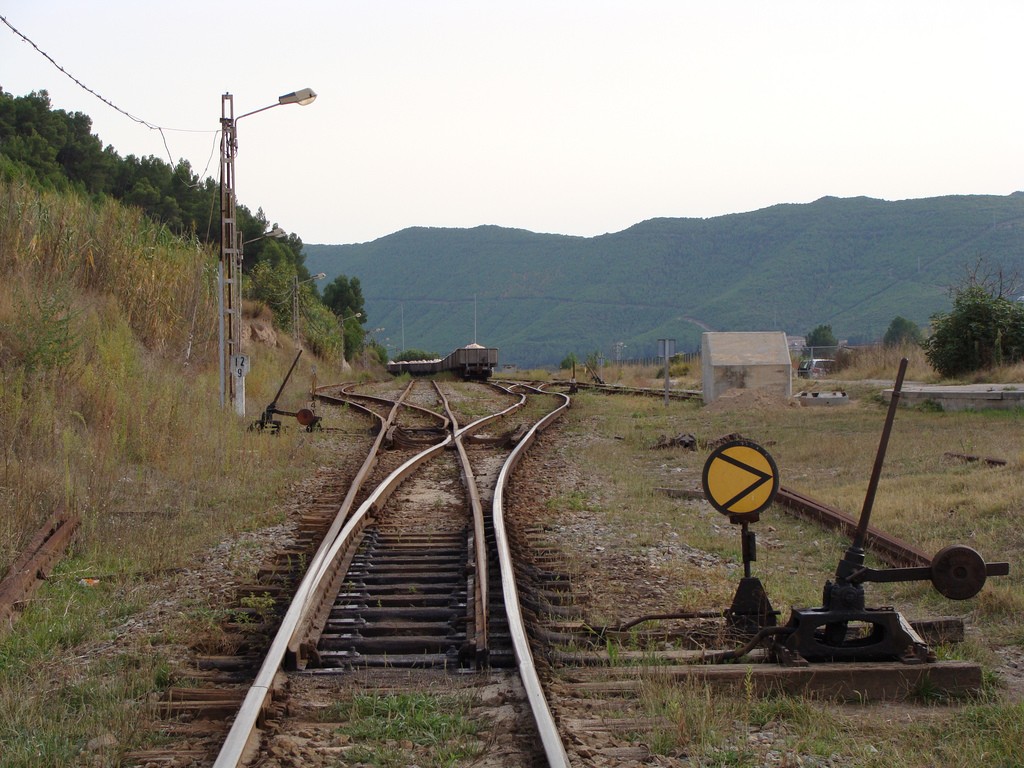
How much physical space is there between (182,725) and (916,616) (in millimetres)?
4057

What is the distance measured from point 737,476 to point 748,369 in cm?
1752

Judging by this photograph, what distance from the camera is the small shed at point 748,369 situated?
2244cm

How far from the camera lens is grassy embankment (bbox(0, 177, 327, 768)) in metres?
4.54

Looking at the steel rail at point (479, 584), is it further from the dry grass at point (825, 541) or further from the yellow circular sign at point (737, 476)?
the yellow circular sign at point (737, 476)

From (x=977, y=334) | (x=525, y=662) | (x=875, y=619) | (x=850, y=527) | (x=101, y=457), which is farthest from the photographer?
(x=977, y=334)

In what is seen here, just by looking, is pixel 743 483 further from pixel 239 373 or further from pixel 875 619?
pixel 239 373

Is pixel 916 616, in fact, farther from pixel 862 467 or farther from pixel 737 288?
pixel 737 288

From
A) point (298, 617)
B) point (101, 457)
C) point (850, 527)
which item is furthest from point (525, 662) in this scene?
point (101, 457)

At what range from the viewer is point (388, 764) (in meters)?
3.70

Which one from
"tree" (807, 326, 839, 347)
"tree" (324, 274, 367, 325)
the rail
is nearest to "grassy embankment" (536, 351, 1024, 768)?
the rail

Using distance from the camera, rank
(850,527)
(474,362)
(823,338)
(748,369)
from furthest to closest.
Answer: (823,338) → (474,362) → (748,369) → (850,527)

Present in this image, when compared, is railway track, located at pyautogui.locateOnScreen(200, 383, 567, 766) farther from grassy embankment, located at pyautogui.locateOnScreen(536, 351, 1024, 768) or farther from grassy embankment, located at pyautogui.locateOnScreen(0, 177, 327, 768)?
grassy embankment, located at pyautogui.locateOnScreen(536, 351, 1024, 768)

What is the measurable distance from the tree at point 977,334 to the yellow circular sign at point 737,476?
21006 mm

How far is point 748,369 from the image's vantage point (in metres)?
22.5
